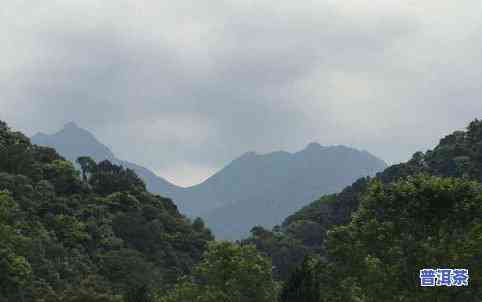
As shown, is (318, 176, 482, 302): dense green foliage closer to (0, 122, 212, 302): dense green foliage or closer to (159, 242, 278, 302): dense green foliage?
(159, 242, 278, 302): dense green foliage

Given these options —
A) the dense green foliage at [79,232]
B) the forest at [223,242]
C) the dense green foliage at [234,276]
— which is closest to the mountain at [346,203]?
the forest at [223,242]

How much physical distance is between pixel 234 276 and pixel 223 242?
318 centimetres

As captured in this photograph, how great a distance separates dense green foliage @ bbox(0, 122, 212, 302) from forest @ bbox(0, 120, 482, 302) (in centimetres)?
15

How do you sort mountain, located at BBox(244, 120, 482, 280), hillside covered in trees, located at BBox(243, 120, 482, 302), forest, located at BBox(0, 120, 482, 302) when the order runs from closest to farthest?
1. hillside covered in trees, located at BBox(243, 120, 482, 302)
2. forest, located at BBox(0, 120, 482, 302)
3. mountain, located at BBox(244, 120, 482, 280)

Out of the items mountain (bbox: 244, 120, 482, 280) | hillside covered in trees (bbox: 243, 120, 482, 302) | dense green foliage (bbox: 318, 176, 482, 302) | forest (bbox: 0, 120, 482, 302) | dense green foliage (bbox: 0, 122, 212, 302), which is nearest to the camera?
dense green foliage (bbox: 318, 176, 482, 302)

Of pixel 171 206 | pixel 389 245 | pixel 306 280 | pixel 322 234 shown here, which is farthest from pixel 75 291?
pixel 322 234

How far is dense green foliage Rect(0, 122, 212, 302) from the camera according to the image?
5231 centimetres

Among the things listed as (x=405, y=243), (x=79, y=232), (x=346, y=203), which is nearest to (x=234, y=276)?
(x=405, y=243)

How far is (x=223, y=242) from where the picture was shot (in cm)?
4659

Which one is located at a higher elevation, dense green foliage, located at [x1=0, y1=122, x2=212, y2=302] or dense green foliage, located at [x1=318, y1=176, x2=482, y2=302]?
dense green foliage, located at [x1=0, y1=122, x2=212, y2=302]

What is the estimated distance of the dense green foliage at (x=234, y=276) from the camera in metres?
43.7

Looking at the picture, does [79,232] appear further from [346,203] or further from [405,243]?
[346,203]

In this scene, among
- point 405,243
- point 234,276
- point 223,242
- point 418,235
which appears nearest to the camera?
point 405,243

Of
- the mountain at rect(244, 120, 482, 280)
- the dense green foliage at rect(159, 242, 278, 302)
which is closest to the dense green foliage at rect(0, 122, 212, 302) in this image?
the dense green foliage at rect(159, 242, 278, 302)
